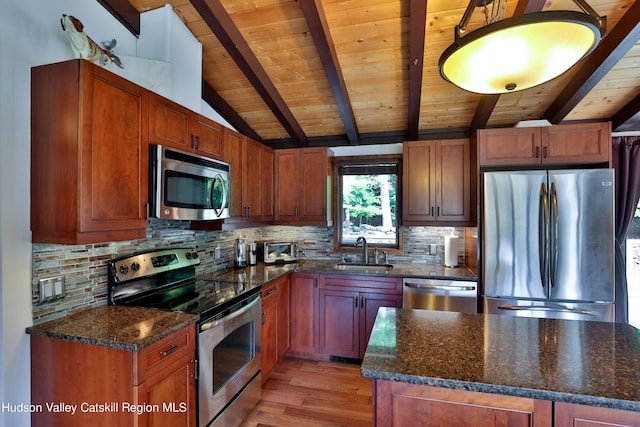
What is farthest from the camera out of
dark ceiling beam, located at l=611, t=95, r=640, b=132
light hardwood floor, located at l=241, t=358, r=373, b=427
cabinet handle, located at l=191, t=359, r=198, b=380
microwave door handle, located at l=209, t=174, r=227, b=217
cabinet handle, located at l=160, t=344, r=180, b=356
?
dark ceiling beam, located at l=611, t=95, r=640, b=132

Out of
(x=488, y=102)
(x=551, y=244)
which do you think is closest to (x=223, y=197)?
(x=488, y=102)

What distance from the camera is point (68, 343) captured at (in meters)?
1.46

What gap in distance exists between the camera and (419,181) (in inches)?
131

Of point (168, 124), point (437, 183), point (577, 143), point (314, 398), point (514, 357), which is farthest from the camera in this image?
point (437, 183)

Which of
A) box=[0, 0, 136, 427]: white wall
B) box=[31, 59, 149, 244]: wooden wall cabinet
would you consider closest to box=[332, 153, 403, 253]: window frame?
box=[31, 59, 149, 244]: wooden wall cabinet

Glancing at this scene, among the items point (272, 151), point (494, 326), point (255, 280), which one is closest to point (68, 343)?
point (255, 280)

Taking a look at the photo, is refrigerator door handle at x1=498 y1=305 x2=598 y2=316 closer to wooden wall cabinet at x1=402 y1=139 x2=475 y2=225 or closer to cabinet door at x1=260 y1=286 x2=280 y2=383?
wooden wall cabinet at x1=402 y1=139 x2=475 y2=225

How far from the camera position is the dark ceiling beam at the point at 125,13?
2.00 metres

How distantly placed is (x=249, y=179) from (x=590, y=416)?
283 cm

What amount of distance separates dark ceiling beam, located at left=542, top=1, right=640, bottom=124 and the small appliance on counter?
307 cm

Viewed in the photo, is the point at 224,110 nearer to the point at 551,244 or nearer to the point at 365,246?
the point at 365,246

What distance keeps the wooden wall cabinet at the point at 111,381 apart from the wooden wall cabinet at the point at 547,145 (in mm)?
2953

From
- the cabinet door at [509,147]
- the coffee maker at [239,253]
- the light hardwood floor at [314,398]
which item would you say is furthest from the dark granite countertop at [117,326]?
the cabinet door at [509,147]

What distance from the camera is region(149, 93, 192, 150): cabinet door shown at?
1868 millimetres
